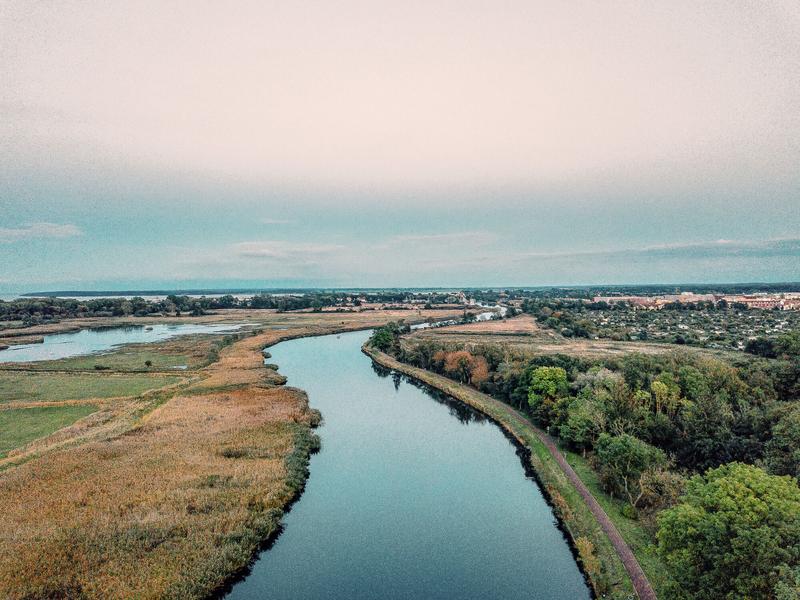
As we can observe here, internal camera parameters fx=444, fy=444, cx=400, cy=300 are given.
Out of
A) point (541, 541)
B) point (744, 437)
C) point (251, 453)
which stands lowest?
point (541, 541)

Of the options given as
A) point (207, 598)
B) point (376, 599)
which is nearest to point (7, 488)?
point (207, 598)

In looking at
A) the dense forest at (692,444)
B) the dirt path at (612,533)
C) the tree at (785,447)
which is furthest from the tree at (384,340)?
the tree at (785,447)

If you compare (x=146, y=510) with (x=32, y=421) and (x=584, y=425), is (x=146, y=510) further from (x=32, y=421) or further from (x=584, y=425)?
(x=584, y=425)

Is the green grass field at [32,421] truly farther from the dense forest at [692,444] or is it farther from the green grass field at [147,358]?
the dense forest at [692,444]

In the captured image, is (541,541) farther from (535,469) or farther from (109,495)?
(109,495)

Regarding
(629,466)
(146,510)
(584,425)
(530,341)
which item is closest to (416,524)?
(629,466)
